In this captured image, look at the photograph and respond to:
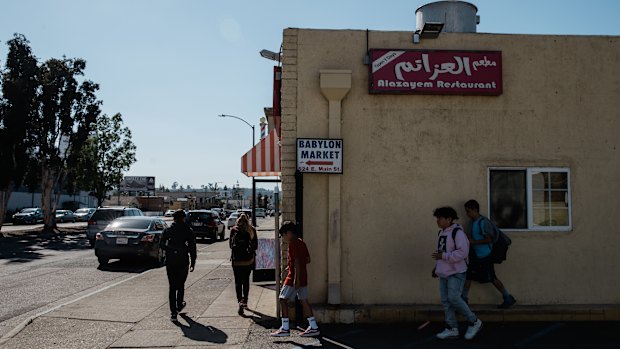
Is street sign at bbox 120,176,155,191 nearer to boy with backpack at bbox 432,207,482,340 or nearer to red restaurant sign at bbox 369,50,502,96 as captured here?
red restaurant sign at bbox 369,50,502,96

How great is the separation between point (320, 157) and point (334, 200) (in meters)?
0.68

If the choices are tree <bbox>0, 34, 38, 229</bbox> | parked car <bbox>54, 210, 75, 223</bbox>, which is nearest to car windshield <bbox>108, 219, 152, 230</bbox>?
tree <bbox>0, 34, 38, 229</bbox>

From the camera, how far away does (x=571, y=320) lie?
25.8 feet

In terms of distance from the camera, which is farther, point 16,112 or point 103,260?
point 16,112

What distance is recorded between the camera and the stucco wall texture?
8.15 metres

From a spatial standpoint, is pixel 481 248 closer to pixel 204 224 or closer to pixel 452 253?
pixel 452 253

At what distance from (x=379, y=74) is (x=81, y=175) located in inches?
1411

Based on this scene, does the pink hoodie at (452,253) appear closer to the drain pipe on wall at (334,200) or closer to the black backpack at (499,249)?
the black backpack at (499,249)

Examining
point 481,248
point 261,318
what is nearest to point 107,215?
point 261,318

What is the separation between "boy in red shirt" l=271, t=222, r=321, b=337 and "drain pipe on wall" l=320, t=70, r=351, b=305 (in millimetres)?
1003

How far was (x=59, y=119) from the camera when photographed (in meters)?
32.1

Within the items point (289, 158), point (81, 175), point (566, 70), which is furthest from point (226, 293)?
point (81, 175)

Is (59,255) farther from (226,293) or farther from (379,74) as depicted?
(379,74)

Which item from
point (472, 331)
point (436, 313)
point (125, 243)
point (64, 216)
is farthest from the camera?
point (64, 216)
